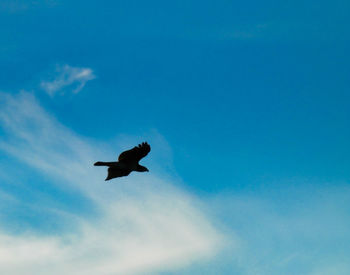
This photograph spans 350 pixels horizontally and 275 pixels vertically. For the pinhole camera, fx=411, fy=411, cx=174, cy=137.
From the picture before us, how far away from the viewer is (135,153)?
35.7 meters

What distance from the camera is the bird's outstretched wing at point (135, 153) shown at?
35031mm

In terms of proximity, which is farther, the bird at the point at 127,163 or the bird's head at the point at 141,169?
the bird's head at the point at 141,169

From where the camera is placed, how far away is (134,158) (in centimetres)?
3638

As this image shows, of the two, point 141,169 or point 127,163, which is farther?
point 141,169

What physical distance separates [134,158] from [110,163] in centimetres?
214

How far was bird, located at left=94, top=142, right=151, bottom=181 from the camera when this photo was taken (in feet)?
116

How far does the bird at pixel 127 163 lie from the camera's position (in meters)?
35.2

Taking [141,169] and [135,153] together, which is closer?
[135,153]

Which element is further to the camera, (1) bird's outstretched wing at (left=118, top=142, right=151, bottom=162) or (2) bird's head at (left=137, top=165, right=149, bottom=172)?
(2) bird's head at (left=137, top=165, right=149, bottom=172)

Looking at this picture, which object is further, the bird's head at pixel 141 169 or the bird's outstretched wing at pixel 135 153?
the bird's head at pixel 141 169

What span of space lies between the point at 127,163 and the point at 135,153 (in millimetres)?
1567

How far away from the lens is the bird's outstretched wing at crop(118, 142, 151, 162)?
3503 cm

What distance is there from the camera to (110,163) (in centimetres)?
3588

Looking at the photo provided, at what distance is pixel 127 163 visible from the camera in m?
36.7
